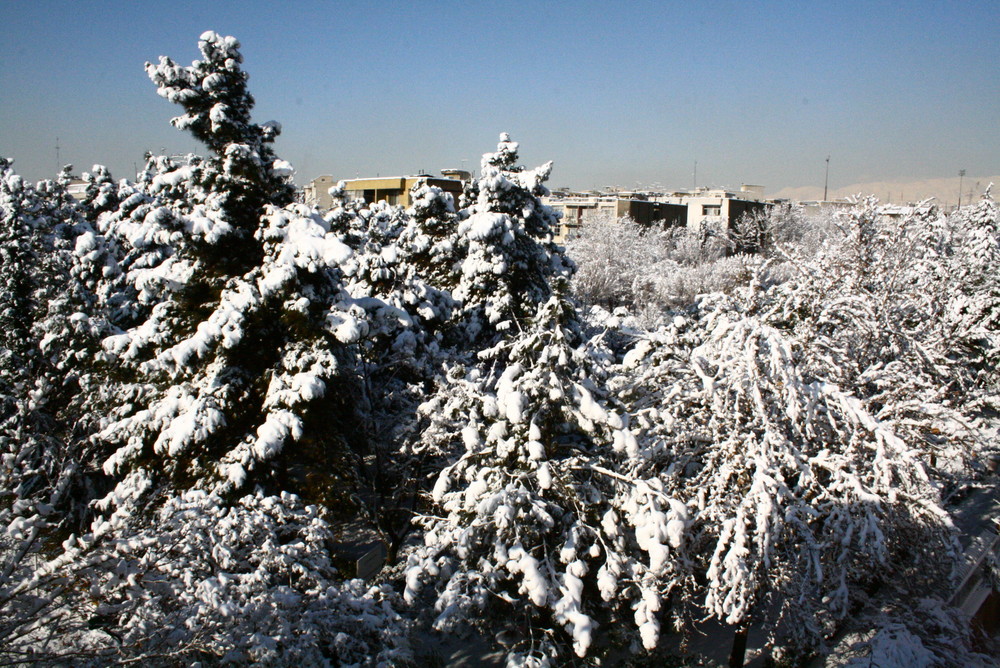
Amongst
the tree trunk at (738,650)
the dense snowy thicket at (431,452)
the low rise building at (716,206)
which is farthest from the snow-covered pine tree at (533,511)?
the low rise building at (716,206)

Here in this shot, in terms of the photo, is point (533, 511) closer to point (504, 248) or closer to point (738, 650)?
point (738, 650)

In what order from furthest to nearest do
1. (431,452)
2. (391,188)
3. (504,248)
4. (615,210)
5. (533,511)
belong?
(615,210)
(391,188)
(504,248)
(431,452)
(533,511)

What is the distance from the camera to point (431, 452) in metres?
11.0

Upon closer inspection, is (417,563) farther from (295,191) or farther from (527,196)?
(527,196)

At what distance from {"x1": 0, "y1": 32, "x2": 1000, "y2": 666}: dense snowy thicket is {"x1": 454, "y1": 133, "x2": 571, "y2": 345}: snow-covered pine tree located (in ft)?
4.75

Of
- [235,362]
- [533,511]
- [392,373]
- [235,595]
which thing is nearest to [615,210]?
[392,373]

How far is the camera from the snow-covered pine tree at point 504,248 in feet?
53.0

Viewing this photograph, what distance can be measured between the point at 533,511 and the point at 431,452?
11.9 feet

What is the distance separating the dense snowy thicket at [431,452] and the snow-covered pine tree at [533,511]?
50 mm

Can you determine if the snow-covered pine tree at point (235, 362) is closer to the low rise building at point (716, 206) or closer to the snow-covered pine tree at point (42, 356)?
the snow-covered pine tree at point (42, 356)

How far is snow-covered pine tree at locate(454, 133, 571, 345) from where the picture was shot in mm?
16156

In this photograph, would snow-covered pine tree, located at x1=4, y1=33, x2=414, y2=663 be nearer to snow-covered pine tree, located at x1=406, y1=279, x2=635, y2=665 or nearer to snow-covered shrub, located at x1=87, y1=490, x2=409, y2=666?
snow-covered shrub, located at x1=87, y1=490, x2=409, y2=666

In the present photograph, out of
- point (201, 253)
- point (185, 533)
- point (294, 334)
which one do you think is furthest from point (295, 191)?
point (185, 533)

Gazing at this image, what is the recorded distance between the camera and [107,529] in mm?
6418
